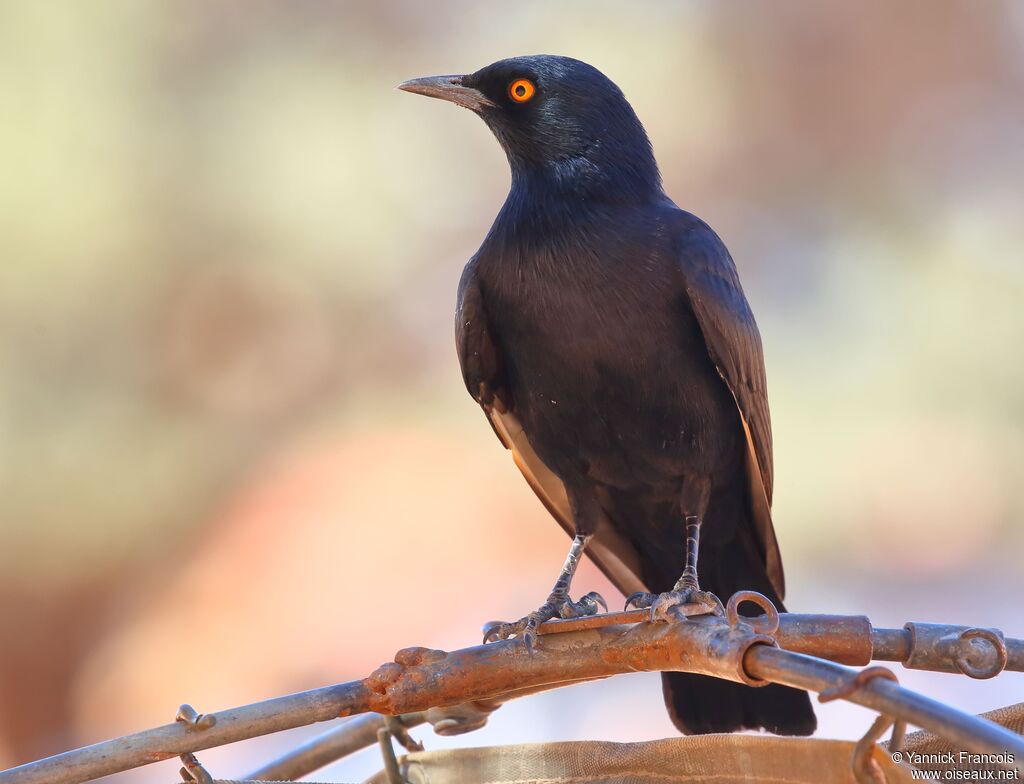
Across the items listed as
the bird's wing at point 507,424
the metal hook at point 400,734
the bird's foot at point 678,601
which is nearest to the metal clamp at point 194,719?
the metal hook at point 400,734

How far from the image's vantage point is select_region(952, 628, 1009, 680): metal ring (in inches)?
95.0

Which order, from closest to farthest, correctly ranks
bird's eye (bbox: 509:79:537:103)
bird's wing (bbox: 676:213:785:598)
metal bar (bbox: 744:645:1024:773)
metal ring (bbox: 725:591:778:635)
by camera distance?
metal bar (bbox: 744:645:1024:773), metal ring (bbox: 725:591:778:635), bird's wing (bbox: 676:213:785:598), bird's eye (bbox: 509:79:537:103)

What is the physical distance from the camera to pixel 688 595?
3.03 metres

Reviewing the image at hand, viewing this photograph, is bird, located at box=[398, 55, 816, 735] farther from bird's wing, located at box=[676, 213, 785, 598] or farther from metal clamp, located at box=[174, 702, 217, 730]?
metal clamp, located at box=[174, 702, 217, 730]

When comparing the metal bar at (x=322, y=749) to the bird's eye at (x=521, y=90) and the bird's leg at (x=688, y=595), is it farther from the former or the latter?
the bird's eye at (x=521, y=90)

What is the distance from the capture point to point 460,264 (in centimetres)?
628

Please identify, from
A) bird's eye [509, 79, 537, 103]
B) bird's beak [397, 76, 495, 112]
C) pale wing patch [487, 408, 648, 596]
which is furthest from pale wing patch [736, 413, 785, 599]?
bird's beak [397, 76, 495, 112]

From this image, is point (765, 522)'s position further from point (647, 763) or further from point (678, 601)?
point (647, 763)

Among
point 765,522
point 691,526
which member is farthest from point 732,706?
point 765,522

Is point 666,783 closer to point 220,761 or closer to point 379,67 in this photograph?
point 220,761

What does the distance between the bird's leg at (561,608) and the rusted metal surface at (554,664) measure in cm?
47

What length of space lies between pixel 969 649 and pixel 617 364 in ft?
4.49

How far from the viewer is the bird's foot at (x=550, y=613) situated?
3.25 meters

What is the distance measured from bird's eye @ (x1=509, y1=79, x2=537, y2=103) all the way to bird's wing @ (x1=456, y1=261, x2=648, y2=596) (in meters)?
0.55
